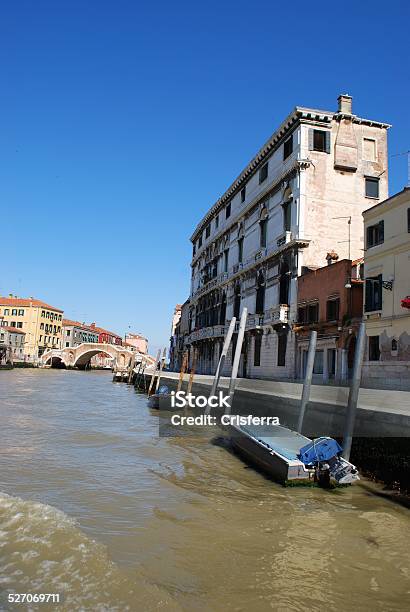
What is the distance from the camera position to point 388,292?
1873cm

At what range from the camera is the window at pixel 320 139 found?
26.2 meters

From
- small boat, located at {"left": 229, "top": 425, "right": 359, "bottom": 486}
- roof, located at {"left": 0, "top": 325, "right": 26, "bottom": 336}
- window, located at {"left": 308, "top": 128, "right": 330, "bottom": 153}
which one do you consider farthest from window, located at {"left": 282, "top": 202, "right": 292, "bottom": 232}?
roof, located at {"left": 0, "top": 325, "right": 26, "bottom": 336}

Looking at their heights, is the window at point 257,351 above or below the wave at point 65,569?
above

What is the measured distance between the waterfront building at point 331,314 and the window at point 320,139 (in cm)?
570

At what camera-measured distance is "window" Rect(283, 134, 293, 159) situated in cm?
2719

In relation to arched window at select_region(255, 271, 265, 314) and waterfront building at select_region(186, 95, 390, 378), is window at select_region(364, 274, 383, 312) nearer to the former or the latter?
waterfront building at select_region(186, 95, 390, 378)

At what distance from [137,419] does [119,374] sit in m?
37.1

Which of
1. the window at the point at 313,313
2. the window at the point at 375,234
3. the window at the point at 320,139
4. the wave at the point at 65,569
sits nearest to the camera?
the wave at the point at 65,569

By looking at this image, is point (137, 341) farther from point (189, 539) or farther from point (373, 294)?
point (189, 539)

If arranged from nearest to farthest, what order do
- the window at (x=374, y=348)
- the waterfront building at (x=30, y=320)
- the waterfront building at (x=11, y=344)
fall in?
the window at (x=374, y=348), the waterfront building at (x=11, y=344), the waterfront building at (x=30, y=320)

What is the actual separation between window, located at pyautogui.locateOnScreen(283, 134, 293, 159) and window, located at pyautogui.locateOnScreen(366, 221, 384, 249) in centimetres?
899

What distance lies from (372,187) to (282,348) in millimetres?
9771

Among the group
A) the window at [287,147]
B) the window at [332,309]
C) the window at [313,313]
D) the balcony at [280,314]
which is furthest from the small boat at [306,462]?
the window at [287,147]

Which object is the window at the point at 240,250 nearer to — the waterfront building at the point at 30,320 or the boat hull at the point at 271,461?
the boat hull at the point at 271,461
